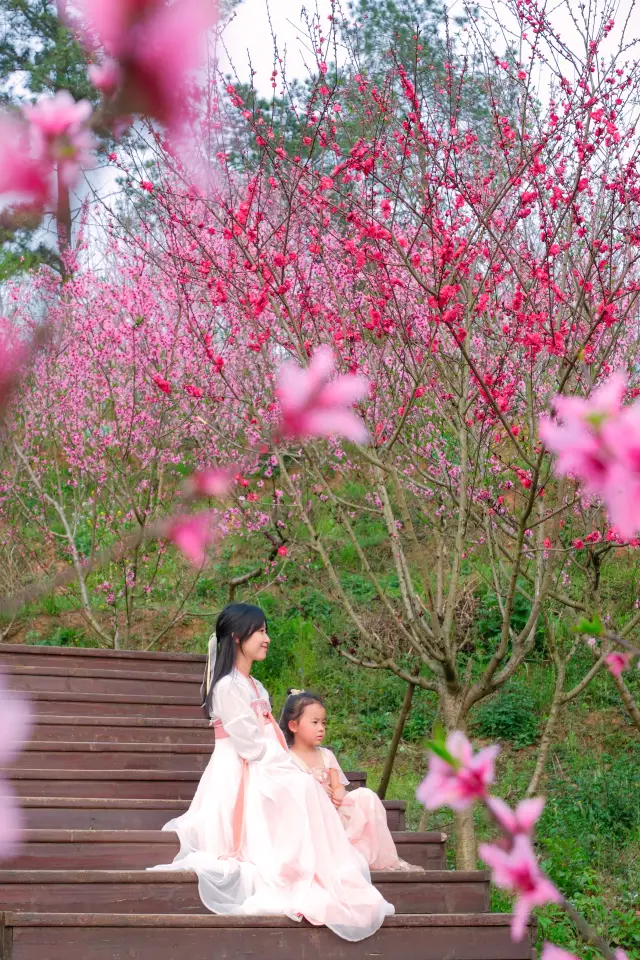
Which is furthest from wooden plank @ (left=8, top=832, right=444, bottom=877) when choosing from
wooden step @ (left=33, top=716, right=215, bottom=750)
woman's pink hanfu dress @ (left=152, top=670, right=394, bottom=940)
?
wooden step @ (left=33, top=716, right=215, bottom=750)

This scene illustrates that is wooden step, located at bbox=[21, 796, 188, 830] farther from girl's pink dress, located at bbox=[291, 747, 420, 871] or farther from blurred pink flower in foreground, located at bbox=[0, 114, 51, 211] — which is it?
blurred pink flower in foreground, located at bbox=[0, 114, 51, 211]

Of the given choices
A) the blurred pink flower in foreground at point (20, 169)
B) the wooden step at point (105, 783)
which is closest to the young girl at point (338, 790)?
the wooden step at point (105, 783)

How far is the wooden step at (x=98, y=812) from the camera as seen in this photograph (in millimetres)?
3965

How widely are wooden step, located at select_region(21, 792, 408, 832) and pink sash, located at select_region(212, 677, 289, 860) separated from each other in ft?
1.38

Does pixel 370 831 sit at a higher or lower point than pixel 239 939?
higher

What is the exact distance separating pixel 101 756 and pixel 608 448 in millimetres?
4395

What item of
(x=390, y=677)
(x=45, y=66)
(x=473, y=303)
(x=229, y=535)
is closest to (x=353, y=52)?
(x=473, y=303)

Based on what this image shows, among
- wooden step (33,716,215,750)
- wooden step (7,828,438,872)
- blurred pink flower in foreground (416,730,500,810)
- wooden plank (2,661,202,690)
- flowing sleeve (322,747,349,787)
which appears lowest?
blurred pink flower in foreground (416,730,500,810)

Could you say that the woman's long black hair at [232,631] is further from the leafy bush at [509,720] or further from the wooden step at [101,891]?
the leafy bush at [509,720]

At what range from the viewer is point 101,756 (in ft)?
15.6

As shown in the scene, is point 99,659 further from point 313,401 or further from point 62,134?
point 62,134

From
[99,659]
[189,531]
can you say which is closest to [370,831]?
[99,659]

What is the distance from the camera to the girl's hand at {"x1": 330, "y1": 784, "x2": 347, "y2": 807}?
4.05 meters

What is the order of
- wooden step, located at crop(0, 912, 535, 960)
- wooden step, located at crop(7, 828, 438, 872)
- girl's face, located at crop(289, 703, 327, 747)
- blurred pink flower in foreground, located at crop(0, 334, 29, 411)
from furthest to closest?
girl's face, located at crop(289, 703, 327, 747) → wooden step, located at crop(7, 828, 438, 872) → wooden step, located at crop(0, 912, 535, 960) → blurred pink flower in foreground, located at crop(0, 334, 29, 411)
